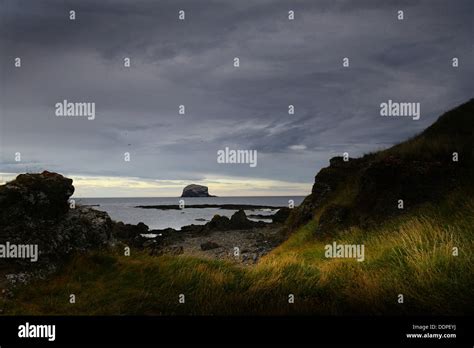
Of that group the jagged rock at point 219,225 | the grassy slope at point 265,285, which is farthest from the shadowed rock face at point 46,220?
the jagged rock at point 219,225

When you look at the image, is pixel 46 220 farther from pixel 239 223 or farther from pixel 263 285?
pixel 239 223

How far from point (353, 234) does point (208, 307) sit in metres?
11.1

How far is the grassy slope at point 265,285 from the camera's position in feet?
21.9

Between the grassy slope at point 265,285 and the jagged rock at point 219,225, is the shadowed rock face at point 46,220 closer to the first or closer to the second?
the grassy slope at point 265,285

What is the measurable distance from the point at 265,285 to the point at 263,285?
0.07 m

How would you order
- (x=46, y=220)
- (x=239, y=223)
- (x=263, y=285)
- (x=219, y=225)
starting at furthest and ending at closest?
1. (x=239, y=223)
2. (x=219, y=225)
3. (x=46, y=220)
4. (x=263, y=285)

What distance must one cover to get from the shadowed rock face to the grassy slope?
61 cm

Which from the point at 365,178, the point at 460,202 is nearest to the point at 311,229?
the point at 365,178

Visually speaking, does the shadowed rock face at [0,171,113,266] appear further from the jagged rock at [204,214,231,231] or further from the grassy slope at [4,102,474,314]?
the jagged rock at [204,214,231,231]

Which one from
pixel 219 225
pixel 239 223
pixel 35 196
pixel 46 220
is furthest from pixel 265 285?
pixel 239 223

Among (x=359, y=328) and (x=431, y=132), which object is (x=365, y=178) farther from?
(x=359, y=328)

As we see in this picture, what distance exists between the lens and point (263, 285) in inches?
313

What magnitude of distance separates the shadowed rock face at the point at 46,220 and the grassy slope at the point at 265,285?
61cm

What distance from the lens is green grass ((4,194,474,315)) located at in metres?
6.66
